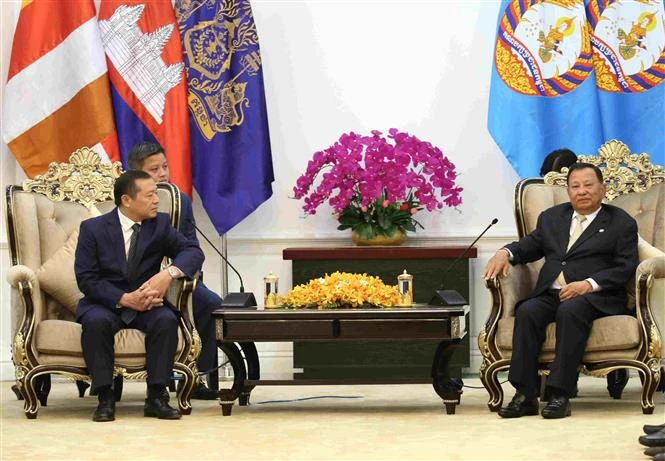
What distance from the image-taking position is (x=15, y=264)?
6.10m

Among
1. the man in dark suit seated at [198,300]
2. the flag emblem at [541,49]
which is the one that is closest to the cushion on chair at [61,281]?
the man in dark suit seated at [198,300]

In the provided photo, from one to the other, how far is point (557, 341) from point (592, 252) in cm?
53

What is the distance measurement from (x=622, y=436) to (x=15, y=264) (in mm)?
3050

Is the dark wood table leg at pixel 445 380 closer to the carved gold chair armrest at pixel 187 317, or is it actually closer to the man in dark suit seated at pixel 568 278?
the man in dark suit seated at pixel 568 278

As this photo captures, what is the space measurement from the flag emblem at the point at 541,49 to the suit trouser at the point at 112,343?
287 centimetres

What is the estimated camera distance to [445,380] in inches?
225

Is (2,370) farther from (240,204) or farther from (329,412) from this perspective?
(329,412)

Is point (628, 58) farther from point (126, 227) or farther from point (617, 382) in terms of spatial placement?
point (126, 227)

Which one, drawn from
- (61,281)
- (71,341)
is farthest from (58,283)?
(71,341)

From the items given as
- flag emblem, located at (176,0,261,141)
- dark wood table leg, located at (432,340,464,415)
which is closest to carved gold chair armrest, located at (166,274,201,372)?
dark wood table leg, located at (432,340,464,415)

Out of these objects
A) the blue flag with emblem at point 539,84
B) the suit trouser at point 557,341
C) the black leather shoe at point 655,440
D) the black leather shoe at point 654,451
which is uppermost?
the blue flag with emblem at point 539,84

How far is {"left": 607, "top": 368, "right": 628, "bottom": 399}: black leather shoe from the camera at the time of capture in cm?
612

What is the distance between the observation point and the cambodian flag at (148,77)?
748cm

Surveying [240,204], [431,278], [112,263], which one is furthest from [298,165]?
[112,263]
